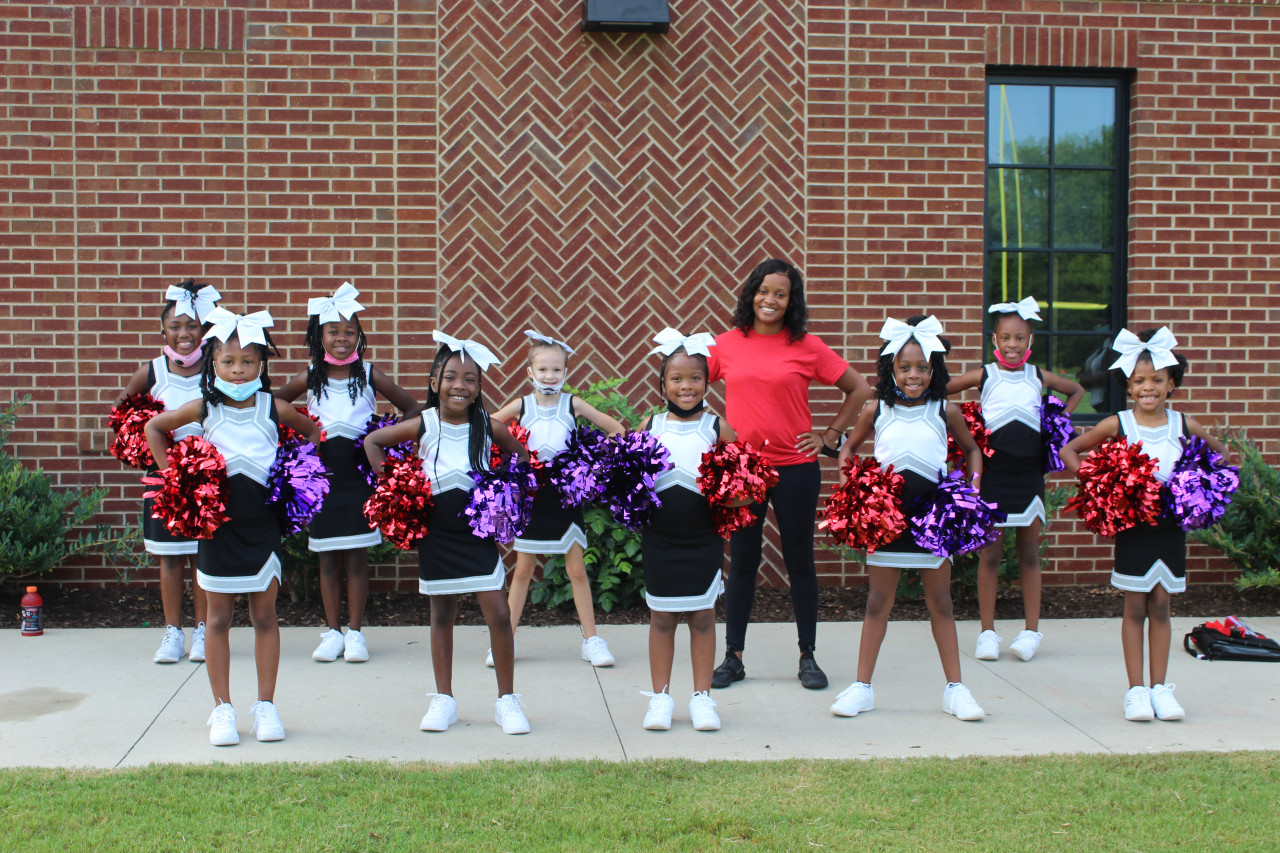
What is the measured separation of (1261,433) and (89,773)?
23.6 feet

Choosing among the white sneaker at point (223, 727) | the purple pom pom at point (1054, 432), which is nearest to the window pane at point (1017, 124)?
the purple pom pom at point (1054, 432)

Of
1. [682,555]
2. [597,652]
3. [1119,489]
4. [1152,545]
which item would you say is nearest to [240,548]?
[682,555]

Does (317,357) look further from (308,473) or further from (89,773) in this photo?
(89,773)

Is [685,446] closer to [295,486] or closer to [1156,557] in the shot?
[295,486]

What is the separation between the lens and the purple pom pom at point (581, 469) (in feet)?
15.1

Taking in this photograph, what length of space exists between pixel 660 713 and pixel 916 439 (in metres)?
1.56

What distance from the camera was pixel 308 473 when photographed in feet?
14.9

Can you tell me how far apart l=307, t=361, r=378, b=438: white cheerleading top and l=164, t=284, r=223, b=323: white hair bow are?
713 millimetres

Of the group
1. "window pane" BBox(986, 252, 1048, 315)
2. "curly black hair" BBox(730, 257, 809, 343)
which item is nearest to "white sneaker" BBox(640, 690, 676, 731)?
"curly black hair" BBox(730, 257, 809, 343)

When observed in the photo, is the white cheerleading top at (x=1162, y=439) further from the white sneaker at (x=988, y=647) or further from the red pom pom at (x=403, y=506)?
the red pom pom at (x=403, y=506)

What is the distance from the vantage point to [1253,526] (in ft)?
23.2

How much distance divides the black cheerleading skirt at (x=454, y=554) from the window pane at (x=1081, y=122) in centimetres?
516

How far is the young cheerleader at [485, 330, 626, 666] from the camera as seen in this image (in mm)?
5340

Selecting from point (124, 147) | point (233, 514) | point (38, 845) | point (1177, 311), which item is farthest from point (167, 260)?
point (1177, 311)
